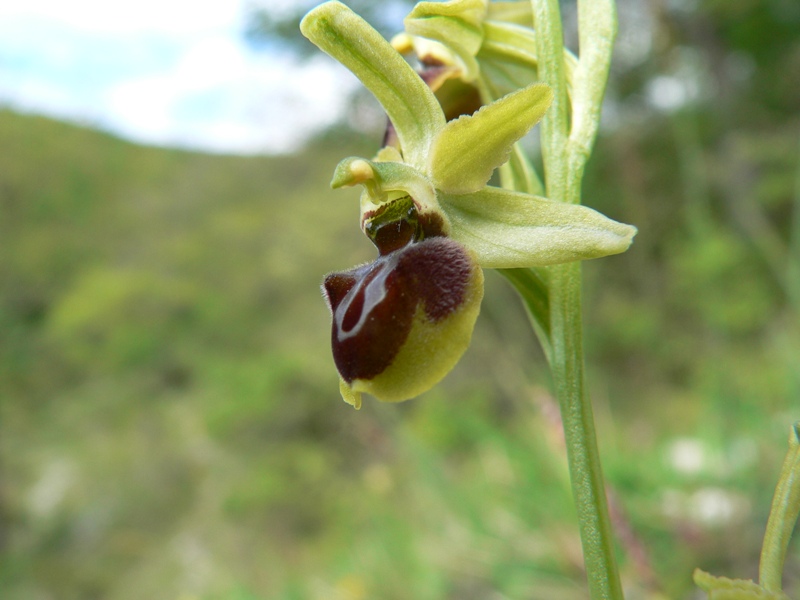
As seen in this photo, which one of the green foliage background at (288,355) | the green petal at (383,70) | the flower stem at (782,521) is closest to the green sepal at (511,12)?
the green petal at (383,70)

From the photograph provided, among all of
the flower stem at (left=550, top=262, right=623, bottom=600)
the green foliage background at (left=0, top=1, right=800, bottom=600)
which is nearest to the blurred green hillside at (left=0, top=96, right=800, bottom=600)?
the green foliage background at (left=0, top=1, right=800, bottom=600)

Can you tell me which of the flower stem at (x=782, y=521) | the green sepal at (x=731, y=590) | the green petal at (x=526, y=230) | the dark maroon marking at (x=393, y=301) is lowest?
the green sepal at (x=731, y=590)

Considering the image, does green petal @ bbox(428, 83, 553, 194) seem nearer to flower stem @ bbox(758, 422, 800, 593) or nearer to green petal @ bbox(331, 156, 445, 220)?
green petal @ bbox(331, 156, 445, 220)

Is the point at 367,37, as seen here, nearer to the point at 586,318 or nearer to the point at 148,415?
the point at 586,318

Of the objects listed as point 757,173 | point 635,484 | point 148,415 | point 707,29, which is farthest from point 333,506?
point 707,29

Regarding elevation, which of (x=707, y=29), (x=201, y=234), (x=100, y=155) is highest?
(x=707, y=29)

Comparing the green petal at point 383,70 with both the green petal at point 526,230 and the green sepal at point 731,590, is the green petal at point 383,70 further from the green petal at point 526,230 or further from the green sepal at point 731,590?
the green sepal at point 731,590

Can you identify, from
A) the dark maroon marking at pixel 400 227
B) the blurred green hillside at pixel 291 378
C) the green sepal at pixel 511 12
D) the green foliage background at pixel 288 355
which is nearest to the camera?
the dark maroon marking at pixel 400 227
